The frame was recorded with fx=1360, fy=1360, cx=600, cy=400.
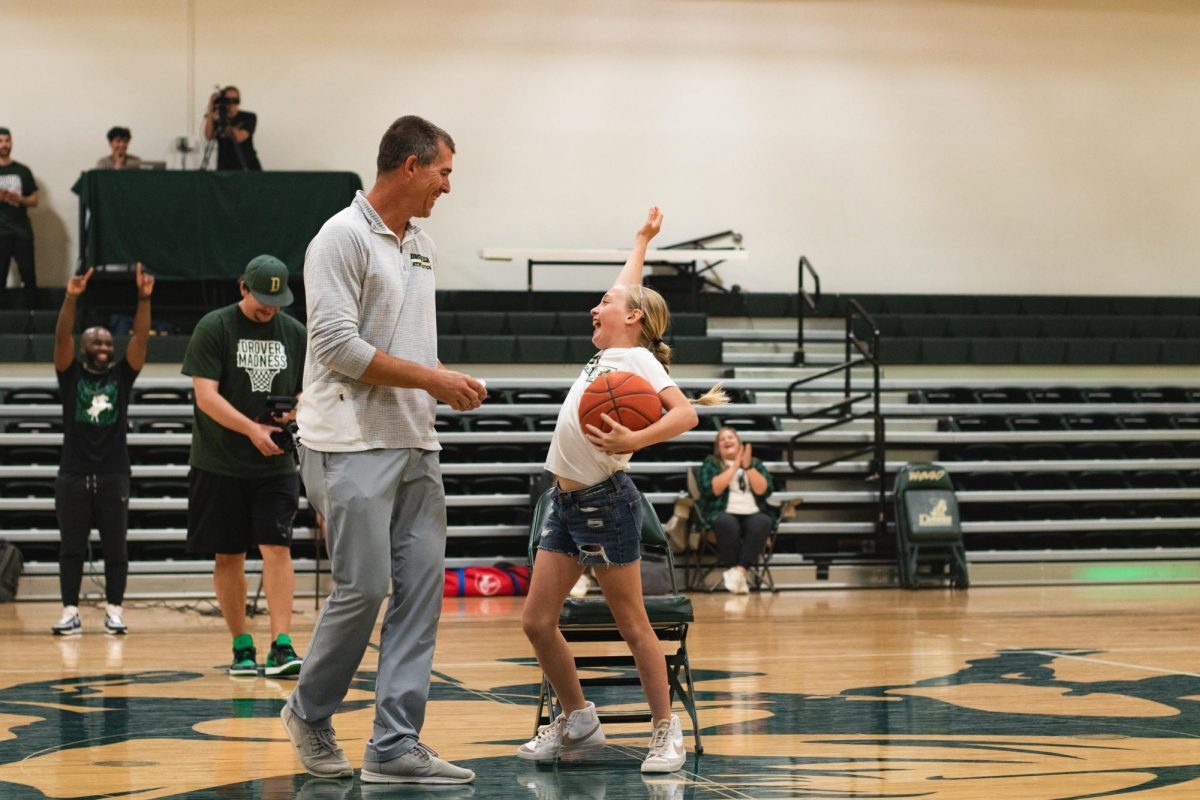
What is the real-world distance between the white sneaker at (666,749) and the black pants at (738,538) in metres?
6.20

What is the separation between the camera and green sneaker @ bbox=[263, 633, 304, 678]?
5.26 m

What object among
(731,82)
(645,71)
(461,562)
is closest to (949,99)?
(731,82)

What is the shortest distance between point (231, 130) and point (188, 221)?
3.74 ft

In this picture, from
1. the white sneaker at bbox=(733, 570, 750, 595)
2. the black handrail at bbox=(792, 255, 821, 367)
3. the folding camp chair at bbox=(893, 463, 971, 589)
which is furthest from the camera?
the black handrail at bbox=(792, 255, 821, 367)

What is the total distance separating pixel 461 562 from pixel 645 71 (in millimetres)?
6568

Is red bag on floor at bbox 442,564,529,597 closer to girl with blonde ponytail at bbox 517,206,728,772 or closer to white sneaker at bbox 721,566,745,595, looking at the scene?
white sneaker at bbox 721,566,745,595

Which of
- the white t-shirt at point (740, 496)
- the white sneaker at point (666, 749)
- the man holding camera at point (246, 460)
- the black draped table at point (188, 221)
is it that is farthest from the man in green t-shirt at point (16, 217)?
the white sneaker at point (666, 749)

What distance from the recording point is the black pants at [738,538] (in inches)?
385

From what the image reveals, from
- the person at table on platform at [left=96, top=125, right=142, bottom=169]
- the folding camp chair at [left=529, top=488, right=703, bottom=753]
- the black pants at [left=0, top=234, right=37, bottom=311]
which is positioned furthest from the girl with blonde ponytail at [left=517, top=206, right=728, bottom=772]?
the black pants at [left=0, top=234, right=37, bottom=311]

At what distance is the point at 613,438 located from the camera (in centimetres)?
341

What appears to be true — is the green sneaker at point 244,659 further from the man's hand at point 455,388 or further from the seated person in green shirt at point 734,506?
the seated person in green shirt at point 734,506

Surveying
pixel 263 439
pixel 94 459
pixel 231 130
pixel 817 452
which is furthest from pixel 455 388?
pixel 231 130

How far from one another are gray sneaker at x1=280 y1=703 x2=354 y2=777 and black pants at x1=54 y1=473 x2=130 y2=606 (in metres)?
4.15

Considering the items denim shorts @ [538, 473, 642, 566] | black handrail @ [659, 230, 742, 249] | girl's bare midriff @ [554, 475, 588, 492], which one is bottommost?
denim shorts @ [538, 473, 642, 566]
